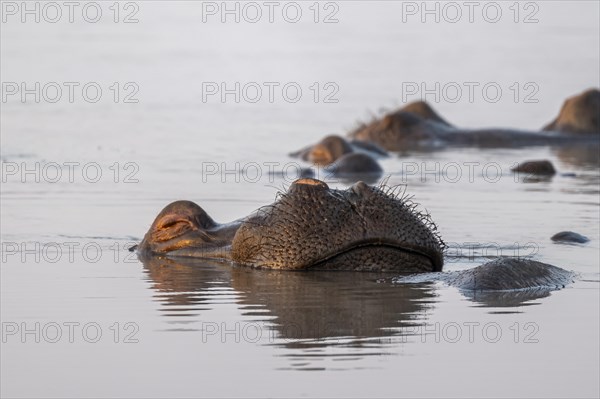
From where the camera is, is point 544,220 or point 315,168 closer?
point 544,220

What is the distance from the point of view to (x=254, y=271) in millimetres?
9070

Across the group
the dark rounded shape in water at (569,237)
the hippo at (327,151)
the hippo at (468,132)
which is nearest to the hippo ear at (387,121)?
the hippo at (468,132)

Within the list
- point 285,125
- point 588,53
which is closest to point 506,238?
point 285,125

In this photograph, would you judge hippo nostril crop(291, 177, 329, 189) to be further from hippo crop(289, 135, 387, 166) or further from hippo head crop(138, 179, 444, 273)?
hippo crop(289, 135, 387, 166)

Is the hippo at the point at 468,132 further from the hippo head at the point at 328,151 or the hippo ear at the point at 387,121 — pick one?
the hippo head at the point at 328,151

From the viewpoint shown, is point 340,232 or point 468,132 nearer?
point 340,232

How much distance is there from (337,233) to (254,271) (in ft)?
2.41

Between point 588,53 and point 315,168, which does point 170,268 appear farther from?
point 588,53

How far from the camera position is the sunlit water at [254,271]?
654 centimetres

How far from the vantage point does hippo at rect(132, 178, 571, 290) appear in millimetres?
8516

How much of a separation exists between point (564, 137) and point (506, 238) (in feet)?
28.9

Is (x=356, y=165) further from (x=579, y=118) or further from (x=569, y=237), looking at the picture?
(x=579, y=118)

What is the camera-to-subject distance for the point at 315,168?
1609cm

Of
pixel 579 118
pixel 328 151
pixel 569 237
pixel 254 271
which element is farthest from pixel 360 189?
pixel 579 118
